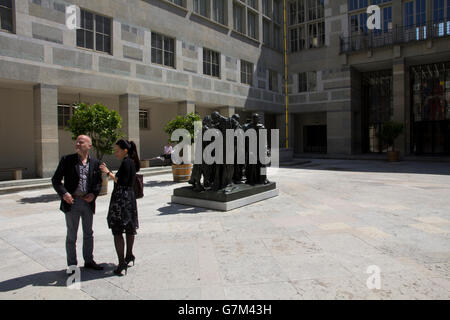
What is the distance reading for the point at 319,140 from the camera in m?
30.5

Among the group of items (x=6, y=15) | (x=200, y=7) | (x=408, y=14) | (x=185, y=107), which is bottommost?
(x=185, y=107)

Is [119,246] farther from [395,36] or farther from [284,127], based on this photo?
[395,36]

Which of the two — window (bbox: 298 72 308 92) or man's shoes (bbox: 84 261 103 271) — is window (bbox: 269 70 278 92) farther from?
man's shoes (bbox: 84 261 103 271)

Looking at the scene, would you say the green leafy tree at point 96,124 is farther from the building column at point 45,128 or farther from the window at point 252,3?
the window at point 252,3

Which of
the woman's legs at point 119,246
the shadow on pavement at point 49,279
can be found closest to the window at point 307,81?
the woman's legs at point 119,246

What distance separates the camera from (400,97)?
24578 millimetres

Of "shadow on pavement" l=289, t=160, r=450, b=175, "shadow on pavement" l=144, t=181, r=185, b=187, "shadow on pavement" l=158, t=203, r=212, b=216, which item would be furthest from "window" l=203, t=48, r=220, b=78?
"shadow on pavement" l=158, t=203, r=212, b=216

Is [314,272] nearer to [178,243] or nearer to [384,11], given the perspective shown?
[178,243]

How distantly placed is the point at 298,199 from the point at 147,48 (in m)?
12.3

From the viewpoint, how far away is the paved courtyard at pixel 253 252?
12.1ft

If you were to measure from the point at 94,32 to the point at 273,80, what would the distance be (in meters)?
17.4

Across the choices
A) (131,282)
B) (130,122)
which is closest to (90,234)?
(131,282)

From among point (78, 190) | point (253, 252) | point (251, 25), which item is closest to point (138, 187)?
point (78, 190)

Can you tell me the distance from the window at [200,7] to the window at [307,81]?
1187 centimetres
